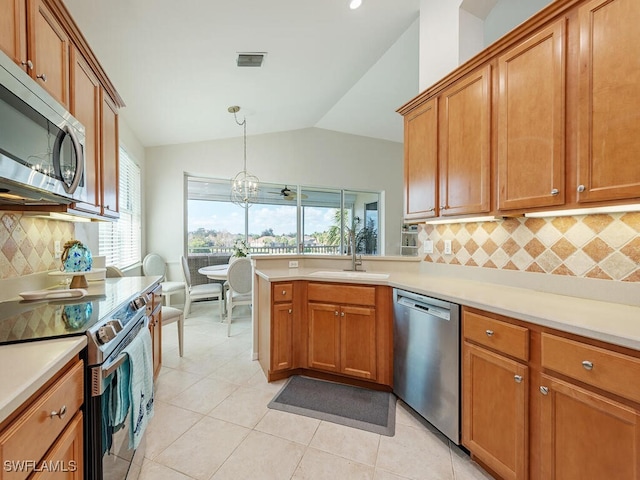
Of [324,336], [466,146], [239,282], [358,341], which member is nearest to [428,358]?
[358,341]

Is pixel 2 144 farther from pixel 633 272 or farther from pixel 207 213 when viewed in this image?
pixel 207 213

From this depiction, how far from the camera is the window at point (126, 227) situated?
3264 millimetres

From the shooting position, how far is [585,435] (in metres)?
1.08

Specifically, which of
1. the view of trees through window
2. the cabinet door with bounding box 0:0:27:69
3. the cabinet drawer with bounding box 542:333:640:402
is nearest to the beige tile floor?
the cabinet drawer with bounding box 542:333:640:402

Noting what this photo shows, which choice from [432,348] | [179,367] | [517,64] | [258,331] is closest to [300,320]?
[258,331]

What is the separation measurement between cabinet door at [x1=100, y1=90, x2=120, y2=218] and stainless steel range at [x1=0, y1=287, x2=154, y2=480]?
0.92 meters

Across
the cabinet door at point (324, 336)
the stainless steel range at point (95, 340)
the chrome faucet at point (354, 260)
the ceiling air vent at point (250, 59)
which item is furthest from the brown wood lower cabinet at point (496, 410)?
the ceiling air vent at point (250, 59)

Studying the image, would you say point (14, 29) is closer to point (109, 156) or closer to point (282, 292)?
point (109, 156)

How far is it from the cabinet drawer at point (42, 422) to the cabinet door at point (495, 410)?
1.71 meters

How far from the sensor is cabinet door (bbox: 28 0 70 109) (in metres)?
1.28

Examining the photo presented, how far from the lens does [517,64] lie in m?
1.63

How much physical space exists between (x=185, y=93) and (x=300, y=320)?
2.78 m

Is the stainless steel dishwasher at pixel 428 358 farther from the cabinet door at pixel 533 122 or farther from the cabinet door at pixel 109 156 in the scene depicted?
the cabinet door at pixel 109 156

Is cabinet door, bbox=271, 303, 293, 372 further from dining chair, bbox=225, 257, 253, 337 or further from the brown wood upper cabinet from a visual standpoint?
the brown wood upper cabinet
